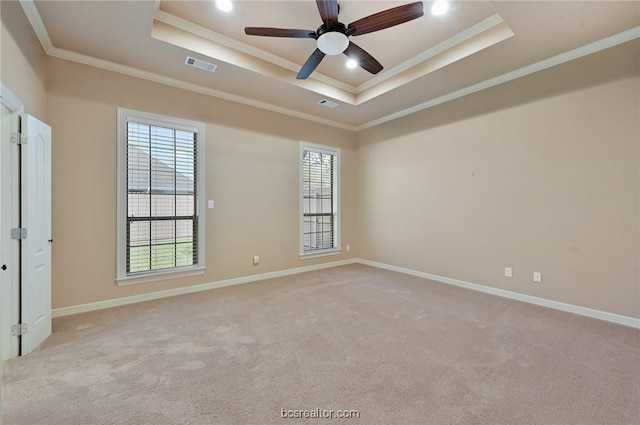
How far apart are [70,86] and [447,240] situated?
5.58m

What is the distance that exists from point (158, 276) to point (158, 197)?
3.60 ft

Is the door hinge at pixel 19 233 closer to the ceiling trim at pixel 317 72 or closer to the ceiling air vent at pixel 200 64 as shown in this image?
the ceiling trim at pixel 317 72

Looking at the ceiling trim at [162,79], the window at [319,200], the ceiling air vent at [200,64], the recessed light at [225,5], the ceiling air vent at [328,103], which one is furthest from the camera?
the window at [319,200]

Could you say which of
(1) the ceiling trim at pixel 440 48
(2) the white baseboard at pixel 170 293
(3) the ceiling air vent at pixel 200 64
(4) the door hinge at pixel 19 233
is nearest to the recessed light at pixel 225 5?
(3) the ceiling air vent at pixel 200 64

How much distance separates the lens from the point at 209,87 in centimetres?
413

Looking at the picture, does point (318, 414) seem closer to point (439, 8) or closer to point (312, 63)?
point (312, 63)

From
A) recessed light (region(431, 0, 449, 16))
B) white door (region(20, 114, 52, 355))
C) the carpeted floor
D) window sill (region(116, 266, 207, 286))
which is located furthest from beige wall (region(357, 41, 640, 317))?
white door (region(20, 114, 52, 355))

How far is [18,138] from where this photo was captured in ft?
7.61

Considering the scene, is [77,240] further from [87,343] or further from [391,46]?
[391,46]

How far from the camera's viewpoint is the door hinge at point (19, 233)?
2279 millimetres

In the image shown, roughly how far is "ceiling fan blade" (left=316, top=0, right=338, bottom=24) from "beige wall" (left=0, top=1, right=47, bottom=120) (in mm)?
2414

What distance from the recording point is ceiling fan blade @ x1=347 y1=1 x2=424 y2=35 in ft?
7.32

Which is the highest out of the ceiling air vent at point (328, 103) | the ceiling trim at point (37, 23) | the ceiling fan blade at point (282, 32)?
the ceiling air vent at point (328, 103)

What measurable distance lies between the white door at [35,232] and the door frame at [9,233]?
38mm
